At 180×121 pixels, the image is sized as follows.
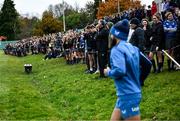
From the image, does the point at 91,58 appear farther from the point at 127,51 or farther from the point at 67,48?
the point at 127,51

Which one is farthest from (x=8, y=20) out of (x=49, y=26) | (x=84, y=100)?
(x=84, y=100)

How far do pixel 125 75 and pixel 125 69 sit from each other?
4.0 inches

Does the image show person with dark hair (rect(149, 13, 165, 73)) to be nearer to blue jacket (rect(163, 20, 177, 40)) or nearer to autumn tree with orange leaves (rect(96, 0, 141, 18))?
blue jacket (rect(163, 20, 177, 40))

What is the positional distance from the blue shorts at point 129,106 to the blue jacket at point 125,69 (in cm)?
9

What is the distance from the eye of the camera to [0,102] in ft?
57.3

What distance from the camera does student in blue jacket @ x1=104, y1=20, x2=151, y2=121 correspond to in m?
7.77

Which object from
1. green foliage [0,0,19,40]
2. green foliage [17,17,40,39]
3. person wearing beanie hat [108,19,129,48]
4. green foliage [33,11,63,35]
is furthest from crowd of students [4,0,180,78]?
green foliage [17,17,40,39]

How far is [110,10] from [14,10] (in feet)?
114

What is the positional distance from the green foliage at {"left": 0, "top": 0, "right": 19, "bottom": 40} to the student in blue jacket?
113589mm

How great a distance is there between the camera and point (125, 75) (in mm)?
7820

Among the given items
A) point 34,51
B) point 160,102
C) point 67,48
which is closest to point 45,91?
point 160,102

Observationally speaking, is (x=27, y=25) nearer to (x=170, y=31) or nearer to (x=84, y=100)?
(x=170, y=31)

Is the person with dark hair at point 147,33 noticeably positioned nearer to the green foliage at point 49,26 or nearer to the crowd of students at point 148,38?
the crowd of students at point 148,38

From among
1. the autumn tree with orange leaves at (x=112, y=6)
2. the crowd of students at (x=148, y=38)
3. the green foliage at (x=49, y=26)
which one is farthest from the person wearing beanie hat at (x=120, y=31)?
the green foliage at (x=49, y=26)
